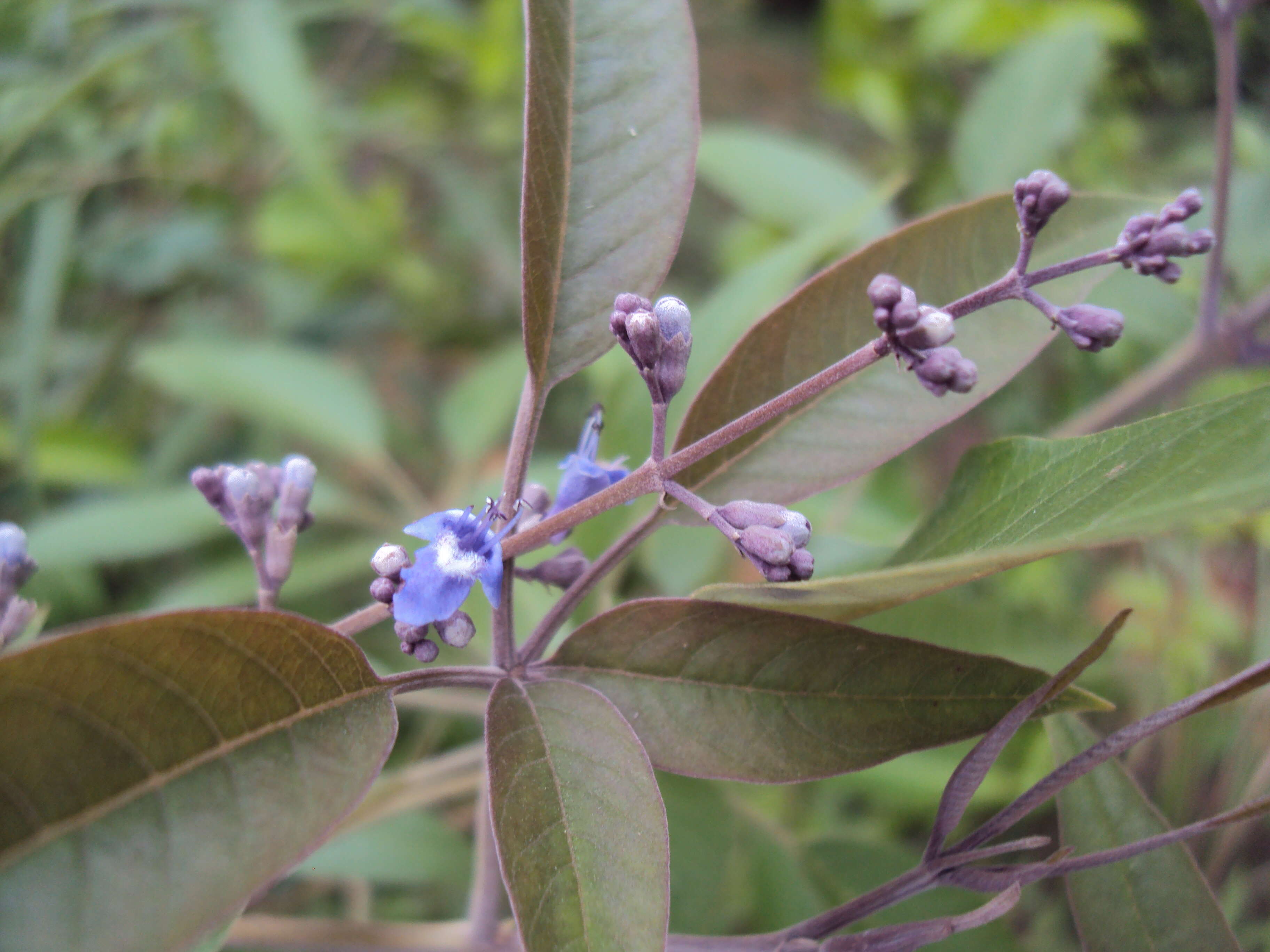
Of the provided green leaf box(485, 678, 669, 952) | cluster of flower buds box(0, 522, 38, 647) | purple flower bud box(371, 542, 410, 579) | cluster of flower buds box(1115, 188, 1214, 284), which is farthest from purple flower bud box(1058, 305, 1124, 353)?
cluster of flower buds box(0, 522, 38, 647)

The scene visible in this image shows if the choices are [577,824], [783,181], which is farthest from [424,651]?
[783,181]

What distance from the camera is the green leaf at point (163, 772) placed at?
0.68 m

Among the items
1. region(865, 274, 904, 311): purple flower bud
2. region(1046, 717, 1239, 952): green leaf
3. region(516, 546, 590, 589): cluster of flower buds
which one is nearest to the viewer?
region(865, 274, 904, 311): purple flower bud

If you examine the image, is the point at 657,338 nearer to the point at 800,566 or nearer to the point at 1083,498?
the point at 800,566

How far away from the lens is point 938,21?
3119mm

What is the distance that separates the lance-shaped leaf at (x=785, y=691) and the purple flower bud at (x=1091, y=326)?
1.02 feet

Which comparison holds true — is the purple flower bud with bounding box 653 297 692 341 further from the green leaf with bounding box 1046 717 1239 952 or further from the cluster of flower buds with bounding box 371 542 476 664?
the green leaf with bounding box 1046 717 1239 952

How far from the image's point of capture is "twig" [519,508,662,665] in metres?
1.00

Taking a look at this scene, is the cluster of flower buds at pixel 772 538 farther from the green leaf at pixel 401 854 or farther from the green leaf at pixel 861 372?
the green leaf at pixel 401 854

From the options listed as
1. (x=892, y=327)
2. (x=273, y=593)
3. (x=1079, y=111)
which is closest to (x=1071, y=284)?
(x=892, y=327)

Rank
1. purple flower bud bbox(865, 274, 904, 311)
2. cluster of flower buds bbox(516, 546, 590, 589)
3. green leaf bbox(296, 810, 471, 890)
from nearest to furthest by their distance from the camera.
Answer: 1. purple flower bud bbox(865, 274, 904, 311)
2. cluster of flower buds bbox(516, 546, 590, 589)
3. green leaf bbox(296, 810, 471, 890)

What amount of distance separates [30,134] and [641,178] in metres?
1.75

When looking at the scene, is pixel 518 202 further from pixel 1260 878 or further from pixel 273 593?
pixel 1260 878

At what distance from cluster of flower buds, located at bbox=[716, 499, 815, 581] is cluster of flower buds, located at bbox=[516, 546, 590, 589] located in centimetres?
26
